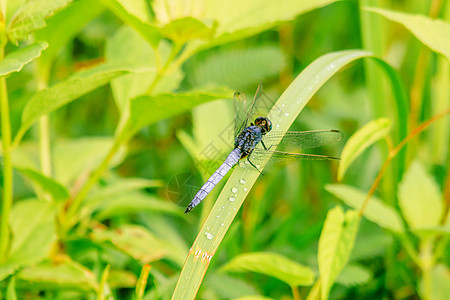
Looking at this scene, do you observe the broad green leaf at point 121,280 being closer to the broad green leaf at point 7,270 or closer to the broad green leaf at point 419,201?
the broad green leaf at point 7,270

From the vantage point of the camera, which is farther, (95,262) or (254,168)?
(95,262)

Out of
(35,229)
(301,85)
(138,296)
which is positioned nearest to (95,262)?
(35,229)

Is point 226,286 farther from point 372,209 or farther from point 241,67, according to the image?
point 241,67

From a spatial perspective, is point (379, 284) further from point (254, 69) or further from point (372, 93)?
point (254, 69)

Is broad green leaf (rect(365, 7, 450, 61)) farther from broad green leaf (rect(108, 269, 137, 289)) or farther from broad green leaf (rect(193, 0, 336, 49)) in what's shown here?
broad green leaf (rect(108, 269, 137, 289))

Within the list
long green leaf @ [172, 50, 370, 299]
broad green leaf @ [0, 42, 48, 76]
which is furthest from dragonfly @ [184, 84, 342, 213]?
broad green leaf @ [0, 42, 48, 76]

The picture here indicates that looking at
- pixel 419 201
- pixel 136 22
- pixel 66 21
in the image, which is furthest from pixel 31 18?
pixel 419 201

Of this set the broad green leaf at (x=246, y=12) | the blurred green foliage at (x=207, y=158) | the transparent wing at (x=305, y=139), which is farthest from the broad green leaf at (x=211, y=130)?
the broad green leaf at (x=246, y=12)

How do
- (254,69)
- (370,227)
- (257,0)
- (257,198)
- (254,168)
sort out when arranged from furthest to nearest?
(254,69) < (257,198) < (370,227) < (257,0) < (254,168)
